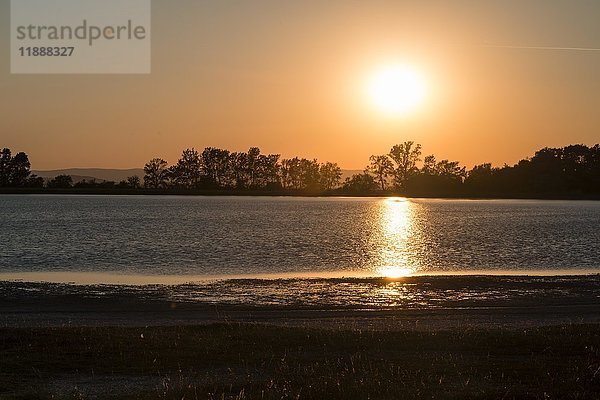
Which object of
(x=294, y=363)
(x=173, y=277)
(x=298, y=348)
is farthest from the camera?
(x=173, y=277)

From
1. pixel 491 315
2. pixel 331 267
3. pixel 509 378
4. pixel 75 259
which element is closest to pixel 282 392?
pixel 509 378

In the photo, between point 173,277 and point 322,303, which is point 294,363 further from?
point 173,277

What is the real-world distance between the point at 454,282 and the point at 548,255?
26396mm

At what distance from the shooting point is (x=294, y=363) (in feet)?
58.2

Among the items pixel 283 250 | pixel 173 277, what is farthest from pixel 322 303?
pixel 283 250

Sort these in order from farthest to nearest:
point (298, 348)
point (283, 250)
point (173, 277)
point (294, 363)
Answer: point (283, 250) → point (173, 277) → point (298, 348) → point (294, 363)

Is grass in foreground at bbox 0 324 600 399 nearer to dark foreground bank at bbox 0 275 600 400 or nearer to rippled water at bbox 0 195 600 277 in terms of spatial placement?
dark foreground bank at bbox 0 275 600 400

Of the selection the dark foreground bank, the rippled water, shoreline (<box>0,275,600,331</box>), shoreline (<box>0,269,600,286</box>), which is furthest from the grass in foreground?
the rippled water

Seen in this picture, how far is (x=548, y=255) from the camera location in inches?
2527

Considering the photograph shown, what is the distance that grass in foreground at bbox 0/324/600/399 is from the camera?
14.7 meters

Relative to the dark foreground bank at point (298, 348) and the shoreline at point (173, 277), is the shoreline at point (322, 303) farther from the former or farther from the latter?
the shoreline at point (173, 277)

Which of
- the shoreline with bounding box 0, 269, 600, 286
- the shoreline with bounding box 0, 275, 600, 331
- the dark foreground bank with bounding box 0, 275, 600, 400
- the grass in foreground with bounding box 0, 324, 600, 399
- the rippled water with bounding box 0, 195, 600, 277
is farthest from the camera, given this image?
the rippled water with bounding box 0, 195, 600, 277

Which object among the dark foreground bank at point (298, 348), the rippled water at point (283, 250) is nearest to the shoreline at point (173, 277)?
the rippled water at point (283, 250)

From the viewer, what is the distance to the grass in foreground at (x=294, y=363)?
14742mm
